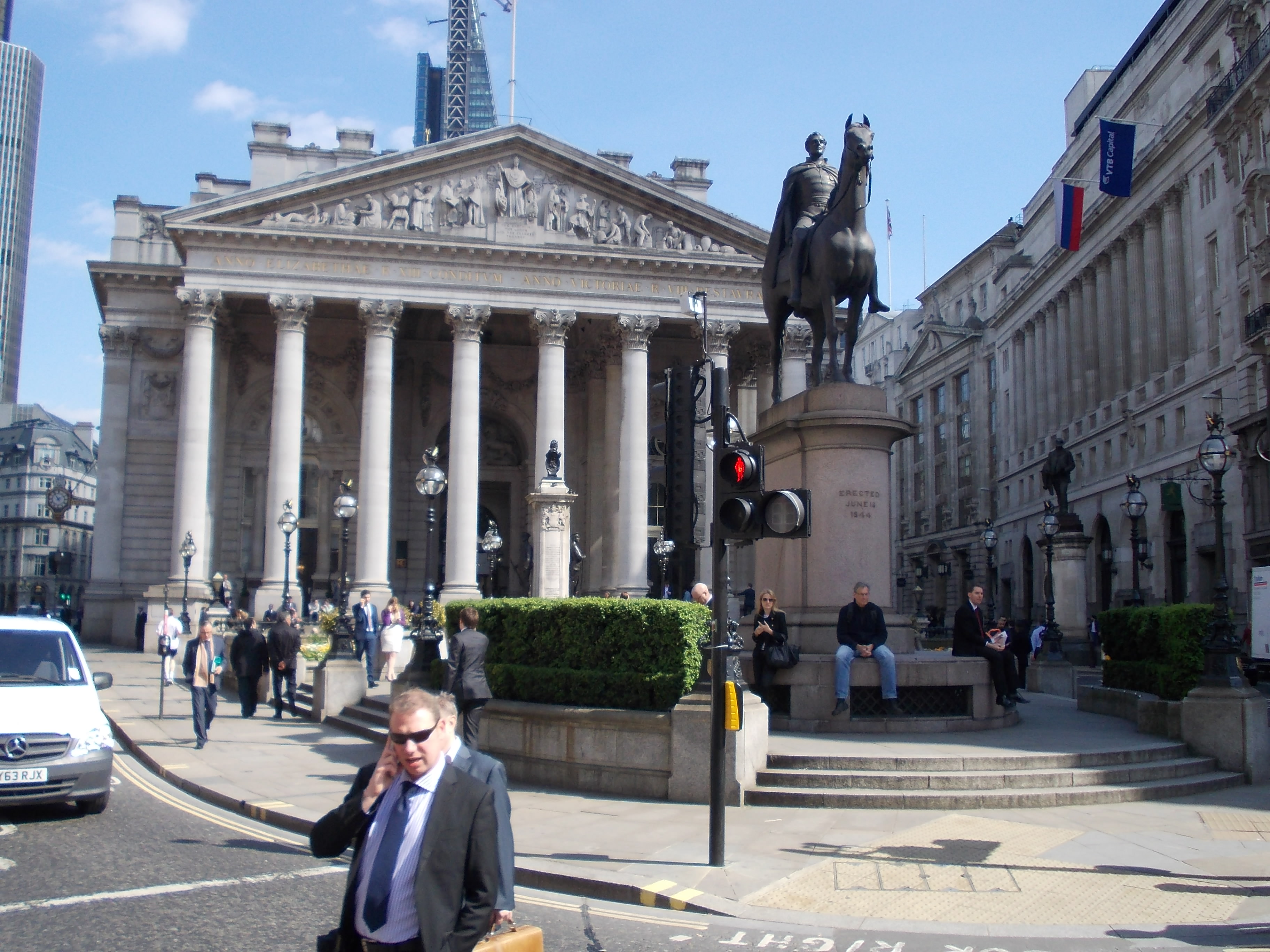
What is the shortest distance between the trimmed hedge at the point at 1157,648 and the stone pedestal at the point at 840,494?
4.14 meters

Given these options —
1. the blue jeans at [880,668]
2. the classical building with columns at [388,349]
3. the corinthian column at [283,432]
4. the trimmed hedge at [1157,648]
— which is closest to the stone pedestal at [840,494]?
the blue jeans at [880,668]

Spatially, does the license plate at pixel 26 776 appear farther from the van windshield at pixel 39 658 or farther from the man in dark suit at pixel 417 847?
the man in dark suit at pixel 417 847

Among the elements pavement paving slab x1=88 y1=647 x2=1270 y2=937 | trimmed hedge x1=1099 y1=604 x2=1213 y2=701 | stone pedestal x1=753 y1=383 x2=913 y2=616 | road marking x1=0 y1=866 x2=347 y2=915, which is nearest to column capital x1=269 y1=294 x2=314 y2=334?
pavement paving slab x1=88 y1=647 x2=1270 y2=937

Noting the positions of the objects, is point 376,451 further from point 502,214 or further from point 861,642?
point 861,642

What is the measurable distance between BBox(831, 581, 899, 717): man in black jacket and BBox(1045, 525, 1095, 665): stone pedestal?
17.1m

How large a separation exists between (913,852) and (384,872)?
6835 mm

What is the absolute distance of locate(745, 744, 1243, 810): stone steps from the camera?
→ 11.7 m

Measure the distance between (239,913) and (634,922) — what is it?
2829mm

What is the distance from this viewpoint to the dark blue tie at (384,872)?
13.3ft

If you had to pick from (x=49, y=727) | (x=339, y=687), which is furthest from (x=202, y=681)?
(x=49, y=727)

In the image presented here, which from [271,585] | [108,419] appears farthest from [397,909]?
[108,419]

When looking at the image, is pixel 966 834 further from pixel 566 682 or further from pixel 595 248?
pixel 595 248

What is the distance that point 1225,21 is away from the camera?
4684 centimetres

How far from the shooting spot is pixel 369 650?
29.7 metres
